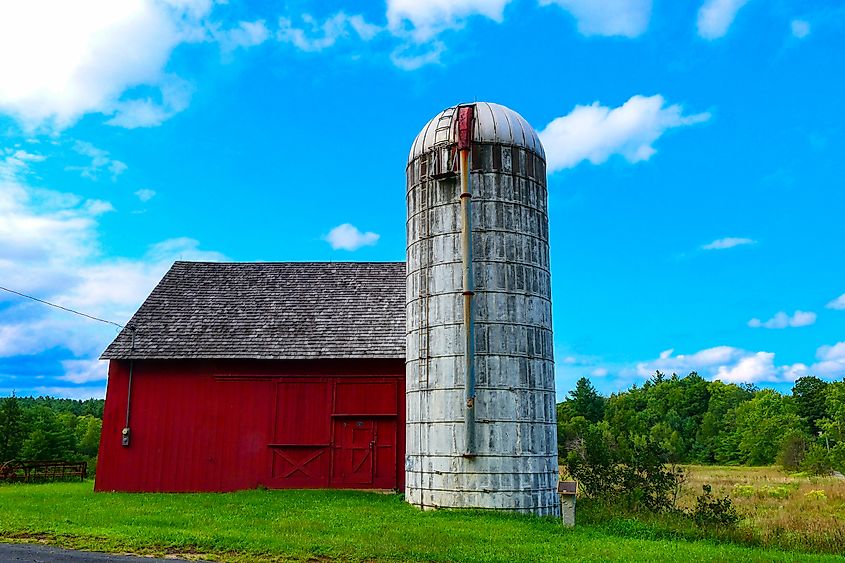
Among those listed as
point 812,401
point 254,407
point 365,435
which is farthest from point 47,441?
point 812,401

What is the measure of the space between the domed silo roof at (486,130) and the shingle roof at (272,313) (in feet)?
20.7

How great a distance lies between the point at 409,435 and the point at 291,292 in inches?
344

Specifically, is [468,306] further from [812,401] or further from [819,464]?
[812,401]

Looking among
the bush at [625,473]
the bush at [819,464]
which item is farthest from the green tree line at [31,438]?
the bush at [819,464]

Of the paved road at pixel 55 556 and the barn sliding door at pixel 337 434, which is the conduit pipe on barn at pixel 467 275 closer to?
the barn sliding door at pixel 337 434

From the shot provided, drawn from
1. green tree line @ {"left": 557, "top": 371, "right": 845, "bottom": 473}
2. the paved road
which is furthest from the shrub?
the paved road

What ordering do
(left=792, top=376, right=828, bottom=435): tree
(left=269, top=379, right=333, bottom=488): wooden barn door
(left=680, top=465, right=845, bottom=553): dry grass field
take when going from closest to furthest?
(left=680, top=465, right=845, bottom=553): dry grass field → (left=269, top=379, right=333, bottom=488): wooden barn door → (left=792, top=376, right=828, bottom=435): tree

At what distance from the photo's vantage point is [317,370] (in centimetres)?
1995

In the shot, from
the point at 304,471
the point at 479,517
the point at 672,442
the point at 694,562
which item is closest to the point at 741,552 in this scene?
the point at 694,562

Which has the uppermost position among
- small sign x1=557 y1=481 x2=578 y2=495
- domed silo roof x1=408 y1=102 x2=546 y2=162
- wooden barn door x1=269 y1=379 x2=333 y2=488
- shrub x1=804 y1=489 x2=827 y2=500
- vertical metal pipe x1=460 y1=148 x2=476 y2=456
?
domed silo roof x1=408 y1=102 x2=546 y2=162

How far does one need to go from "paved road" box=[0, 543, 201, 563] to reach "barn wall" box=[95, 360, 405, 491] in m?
9.21

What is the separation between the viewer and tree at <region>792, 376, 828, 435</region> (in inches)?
2714

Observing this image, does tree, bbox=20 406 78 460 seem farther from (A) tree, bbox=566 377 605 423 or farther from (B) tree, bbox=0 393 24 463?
(A) tree, bbox=566 377 605 423

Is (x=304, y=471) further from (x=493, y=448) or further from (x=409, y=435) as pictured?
(x=493, y=448)
